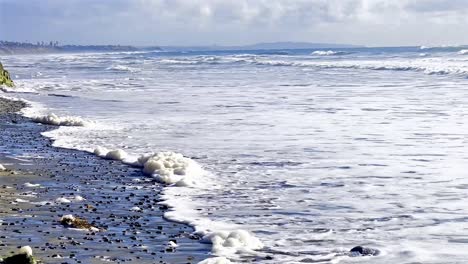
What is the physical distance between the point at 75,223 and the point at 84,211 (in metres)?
0.95

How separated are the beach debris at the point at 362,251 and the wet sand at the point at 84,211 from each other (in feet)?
5.09

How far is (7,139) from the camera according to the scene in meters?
17.4

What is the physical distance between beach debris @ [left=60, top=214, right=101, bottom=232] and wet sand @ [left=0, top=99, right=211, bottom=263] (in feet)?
0.36

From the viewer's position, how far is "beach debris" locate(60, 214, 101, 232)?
9.01 metres

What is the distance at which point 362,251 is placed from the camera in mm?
8141

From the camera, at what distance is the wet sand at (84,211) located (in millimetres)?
8000

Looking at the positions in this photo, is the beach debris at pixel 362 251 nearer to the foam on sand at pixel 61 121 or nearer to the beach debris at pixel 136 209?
the beach debris at pixel 136 209

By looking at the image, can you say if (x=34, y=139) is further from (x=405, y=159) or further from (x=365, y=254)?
(x=365, y=254)

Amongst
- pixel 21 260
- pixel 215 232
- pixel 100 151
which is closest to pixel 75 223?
pixel 215 232

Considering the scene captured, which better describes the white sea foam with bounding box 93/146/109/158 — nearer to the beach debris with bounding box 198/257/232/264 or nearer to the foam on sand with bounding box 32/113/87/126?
the foam on sand with bounding box 32/113/87/126

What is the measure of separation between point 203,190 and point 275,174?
176cm

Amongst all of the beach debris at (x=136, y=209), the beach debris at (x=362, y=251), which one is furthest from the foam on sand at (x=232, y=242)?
the beach debris at (x=136, y=209)

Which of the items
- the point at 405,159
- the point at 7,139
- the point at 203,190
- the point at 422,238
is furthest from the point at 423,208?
the point at 7,139

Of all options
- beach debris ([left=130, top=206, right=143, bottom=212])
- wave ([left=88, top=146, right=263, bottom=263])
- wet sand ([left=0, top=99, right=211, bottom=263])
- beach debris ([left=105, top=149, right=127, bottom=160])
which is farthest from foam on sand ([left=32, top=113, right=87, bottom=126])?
beach debris ([left=130, top=206, right=143, bottom=212])
